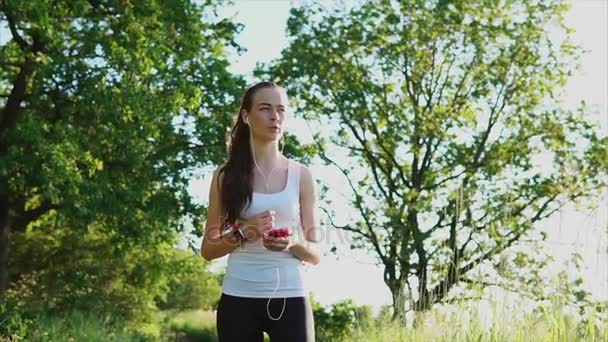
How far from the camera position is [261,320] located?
3.44m

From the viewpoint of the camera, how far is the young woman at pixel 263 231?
3381 mm

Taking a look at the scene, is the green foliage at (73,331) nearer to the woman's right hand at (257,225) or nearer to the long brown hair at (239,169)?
A: the long brown hair at (239,169)

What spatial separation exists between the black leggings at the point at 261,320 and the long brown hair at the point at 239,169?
1.04 ft

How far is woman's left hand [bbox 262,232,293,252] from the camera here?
3.32m

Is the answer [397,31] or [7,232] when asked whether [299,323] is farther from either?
[397,31]

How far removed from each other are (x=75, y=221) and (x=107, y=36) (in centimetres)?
323

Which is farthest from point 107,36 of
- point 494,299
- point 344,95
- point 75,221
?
point 494,299

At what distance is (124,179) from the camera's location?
51.9 ft

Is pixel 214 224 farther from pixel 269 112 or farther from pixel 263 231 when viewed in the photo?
pixel 269 112

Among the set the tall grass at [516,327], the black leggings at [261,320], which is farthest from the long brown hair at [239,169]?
the tall grass at [516,327]

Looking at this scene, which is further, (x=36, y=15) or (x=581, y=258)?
(x=36, y=15)

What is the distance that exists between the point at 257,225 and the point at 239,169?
0.30m

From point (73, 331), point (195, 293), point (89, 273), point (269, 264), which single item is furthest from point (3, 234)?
point (269, 264)

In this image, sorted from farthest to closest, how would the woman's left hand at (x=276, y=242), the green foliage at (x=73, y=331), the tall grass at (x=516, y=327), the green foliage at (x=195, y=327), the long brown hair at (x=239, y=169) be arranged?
the green foliage at (x=195, y=327) → the green foliage at (x=73, y=331) → the tall grass at (x=516, y=327) → the long brown hair at (x=239, y=169) → the woman's left hand at (x=276, y=242)
